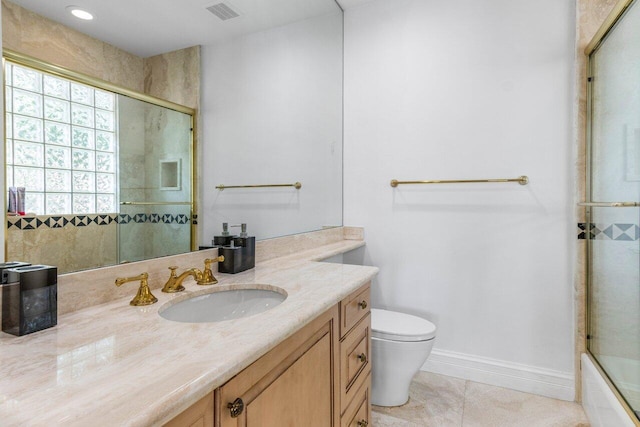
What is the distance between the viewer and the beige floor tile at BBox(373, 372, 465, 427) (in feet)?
5.83

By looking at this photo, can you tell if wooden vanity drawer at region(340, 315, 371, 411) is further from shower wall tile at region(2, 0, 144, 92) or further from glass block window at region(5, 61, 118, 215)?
shower wall tile at region(2, 0, 144, 92)

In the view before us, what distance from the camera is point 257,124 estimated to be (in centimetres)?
183

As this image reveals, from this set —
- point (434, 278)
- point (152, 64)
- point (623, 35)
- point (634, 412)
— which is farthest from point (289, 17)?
point (634, 412)

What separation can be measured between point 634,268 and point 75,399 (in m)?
1.91

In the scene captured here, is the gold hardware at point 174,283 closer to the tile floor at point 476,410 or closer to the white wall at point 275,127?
the white wall at point 275,127

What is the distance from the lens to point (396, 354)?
5.87 ft

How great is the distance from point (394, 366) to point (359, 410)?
17.6 inches

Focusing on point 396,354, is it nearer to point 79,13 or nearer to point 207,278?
A: point 207,278

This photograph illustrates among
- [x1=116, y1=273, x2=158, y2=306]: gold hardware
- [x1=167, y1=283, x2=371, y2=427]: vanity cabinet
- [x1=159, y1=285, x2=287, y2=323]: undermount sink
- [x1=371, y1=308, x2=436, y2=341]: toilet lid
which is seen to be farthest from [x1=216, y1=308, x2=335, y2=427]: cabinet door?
[x1=371, y1=308, x2=436, y2=341]: toilet lid

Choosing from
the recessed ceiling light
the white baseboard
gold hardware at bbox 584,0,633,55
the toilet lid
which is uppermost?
gold hardware at bbox 584,0,633,55

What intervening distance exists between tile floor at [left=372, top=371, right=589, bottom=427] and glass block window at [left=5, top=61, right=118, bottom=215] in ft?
5.36

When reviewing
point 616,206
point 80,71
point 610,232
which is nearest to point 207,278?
point 80,71

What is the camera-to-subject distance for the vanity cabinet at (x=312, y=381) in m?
0.74

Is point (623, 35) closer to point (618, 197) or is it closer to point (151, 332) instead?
point (618, 197)
